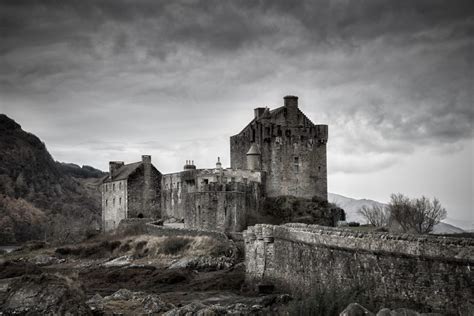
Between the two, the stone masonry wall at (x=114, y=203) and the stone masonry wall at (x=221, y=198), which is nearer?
the stone masonry wall at (x=221, y=198)

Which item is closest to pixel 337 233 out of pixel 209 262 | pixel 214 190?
pixel 209 262

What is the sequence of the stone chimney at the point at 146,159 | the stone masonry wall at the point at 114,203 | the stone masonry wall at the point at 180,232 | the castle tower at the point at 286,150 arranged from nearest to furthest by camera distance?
the stone masonry wall at the point at 180,232, the castle tower at the point at 286,150, the stone masonry wall at the point at 114,203, the stone chimney at the point at 146,159

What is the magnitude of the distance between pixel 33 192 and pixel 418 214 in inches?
3775

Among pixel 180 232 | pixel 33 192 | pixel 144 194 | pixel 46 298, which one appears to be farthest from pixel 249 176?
pixel 33 192

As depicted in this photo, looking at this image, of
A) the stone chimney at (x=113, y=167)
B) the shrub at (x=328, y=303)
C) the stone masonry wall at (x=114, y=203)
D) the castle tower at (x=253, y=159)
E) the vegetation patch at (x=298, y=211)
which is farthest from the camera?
the stone chimney at (x=113, y=167)

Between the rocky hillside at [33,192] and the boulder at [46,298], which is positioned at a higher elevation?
the rocky hillside at [33,192]

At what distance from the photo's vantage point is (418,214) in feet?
159

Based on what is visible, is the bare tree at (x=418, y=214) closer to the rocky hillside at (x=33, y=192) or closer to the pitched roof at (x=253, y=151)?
the pitched roof at (x=253, y=151)

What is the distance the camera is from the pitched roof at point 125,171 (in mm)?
65537

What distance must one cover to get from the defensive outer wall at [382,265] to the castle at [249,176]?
23799 mm

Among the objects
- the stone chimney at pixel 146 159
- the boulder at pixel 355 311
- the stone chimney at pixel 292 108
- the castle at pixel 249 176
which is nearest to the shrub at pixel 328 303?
the boulder at pixel 355 311

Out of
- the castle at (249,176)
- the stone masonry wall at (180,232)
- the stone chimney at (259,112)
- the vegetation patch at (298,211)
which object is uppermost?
the stone chimney at (259,112)

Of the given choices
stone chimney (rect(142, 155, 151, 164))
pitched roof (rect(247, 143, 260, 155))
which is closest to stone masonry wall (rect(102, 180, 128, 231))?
stone chimney (rect(142, 155, 151, 164))

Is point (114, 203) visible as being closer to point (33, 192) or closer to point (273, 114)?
point (273, 114)
